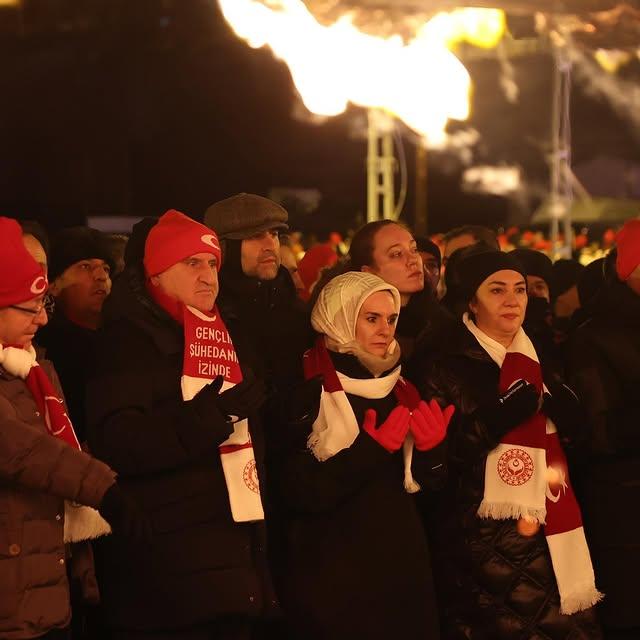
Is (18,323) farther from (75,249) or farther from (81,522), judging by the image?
(75,249)

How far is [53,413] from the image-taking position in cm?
393

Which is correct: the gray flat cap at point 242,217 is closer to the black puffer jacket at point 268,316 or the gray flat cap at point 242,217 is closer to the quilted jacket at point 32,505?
the black puffer jacket at point 268,316

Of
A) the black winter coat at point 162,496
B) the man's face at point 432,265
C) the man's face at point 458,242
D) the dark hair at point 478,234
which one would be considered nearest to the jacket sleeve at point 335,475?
the black winter coat at point 162,496

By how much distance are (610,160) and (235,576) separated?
30.6 meters

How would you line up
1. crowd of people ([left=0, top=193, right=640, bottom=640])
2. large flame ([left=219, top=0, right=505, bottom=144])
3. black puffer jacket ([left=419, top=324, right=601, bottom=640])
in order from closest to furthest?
1. crowd of people ([left=0, top=193, right=640, bottom=640])
2. black puffer jacket ([left=419, top=324, right=601, bottom=640])
3. large flame ([left=219, top=0, right=505, bottom=144])

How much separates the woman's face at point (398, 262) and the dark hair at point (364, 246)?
0.07ft

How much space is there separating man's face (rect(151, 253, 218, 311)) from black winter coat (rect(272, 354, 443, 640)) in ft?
1.86

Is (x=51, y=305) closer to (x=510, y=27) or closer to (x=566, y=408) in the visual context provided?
(x=566, y=408)

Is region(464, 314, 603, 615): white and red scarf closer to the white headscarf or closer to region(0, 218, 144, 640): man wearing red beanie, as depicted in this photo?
the white headscarf

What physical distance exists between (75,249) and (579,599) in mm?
2515

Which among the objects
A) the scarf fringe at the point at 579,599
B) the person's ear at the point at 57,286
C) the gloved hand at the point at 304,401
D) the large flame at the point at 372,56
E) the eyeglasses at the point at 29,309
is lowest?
the scarf fringe at the point at 579,599

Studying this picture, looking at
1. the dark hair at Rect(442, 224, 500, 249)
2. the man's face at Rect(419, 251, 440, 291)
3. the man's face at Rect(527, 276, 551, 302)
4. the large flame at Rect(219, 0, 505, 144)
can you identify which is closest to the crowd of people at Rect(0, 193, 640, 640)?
the man's face at Rect(419, 251, 440, 291)

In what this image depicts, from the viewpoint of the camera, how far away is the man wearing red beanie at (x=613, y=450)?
5.07 metres

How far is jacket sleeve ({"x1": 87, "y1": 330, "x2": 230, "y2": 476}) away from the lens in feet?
13.4
